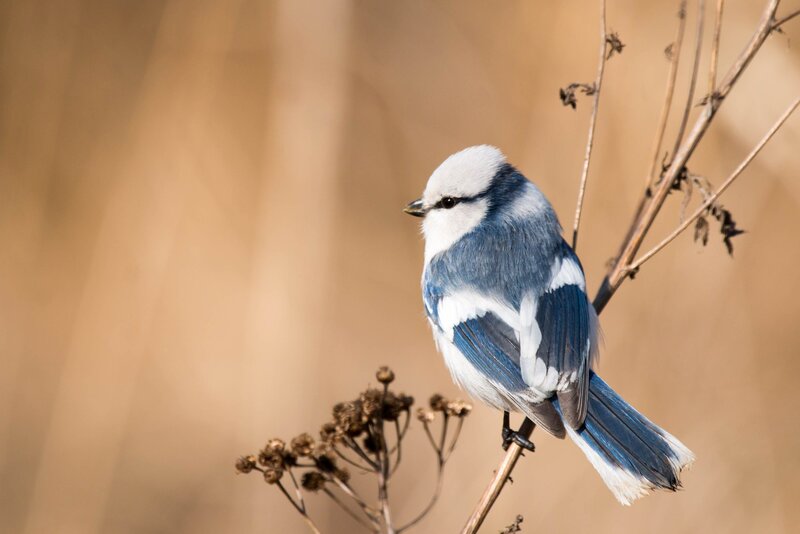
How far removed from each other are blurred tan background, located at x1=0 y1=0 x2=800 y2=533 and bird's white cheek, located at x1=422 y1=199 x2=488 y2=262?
826mm

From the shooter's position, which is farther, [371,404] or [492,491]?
[371,404]

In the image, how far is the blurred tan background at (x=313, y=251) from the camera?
301 cm

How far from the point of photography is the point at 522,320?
2.02 metres

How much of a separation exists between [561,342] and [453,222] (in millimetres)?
551

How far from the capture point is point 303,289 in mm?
3031

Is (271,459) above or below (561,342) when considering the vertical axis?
below

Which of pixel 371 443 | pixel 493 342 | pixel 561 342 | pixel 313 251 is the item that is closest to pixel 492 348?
pixel 493 342

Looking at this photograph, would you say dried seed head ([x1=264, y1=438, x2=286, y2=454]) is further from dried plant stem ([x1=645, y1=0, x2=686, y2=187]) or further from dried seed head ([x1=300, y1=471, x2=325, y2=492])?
dried plant stem ([x1=645, y1=0, x2=686, y2=187])

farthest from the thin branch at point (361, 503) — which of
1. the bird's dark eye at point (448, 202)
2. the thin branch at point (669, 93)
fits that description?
the thin branch at point (669, 93)

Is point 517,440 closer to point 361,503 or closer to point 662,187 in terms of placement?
point 361,503

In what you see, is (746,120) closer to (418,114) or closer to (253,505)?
(418,114)

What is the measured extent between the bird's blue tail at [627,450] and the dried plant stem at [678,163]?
0.25 m

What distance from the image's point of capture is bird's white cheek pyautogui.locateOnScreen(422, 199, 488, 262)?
231 centimetres

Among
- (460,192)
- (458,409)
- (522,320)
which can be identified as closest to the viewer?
(458,409)
